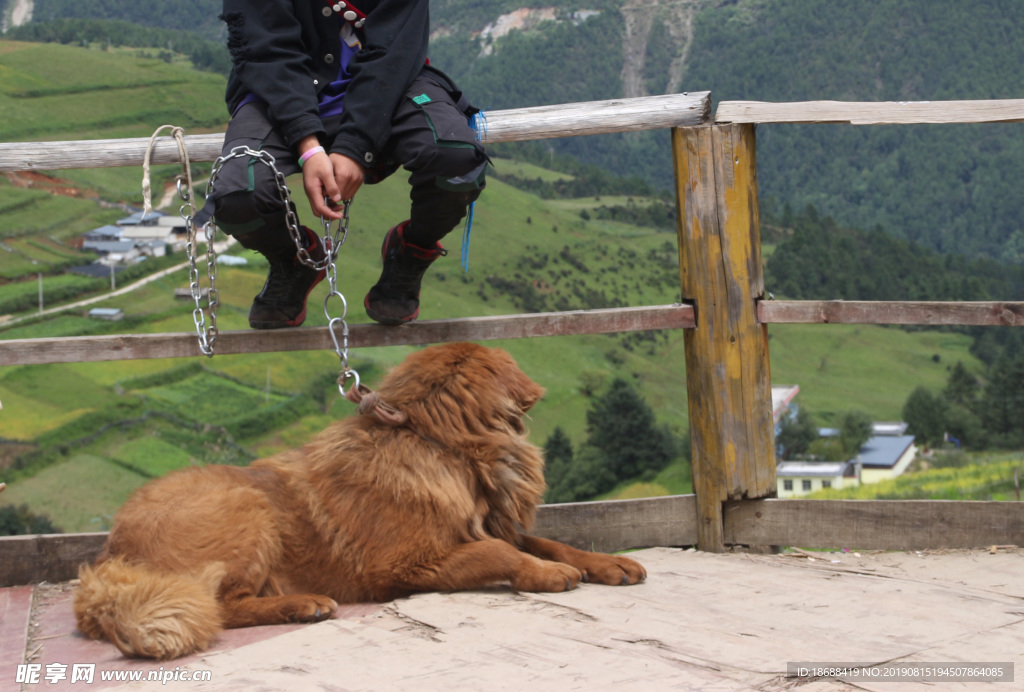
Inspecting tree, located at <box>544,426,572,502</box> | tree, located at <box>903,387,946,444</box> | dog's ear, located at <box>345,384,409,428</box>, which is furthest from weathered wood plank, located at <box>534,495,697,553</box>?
tree, located at <box>903,387,946,444</box>

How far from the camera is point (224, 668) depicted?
7.18 feet

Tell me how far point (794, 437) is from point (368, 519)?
125 feet

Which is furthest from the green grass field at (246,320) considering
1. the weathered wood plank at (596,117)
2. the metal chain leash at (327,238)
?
the metal chain leash at (327,238)

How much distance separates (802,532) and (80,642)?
2712 millimetres

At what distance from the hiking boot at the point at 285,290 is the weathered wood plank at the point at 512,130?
52 centimetres

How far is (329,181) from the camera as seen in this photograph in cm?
279

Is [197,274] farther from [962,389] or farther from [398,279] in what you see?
[962,389]

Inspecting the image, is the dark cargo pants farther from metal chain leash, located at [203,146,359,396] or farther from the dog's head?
the dog's head

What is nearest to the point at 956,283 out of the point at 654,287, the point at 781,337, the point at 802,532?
the point at 781,337

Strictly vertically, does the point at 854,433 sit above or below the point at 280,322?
below

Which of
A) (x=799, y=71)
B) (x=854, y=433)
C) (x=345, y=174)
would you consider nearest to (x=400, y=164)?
(x=345, y=174)

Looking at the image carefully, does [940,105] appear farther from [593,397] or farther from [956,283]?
[956,283]

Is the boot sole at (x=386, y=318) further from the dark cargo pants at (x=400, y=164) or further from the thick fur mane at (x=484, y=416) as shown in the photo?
the dark cargo pants at (x=400, y=164)

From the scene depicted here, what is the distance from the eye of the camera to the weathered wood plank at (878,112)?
3119mm
